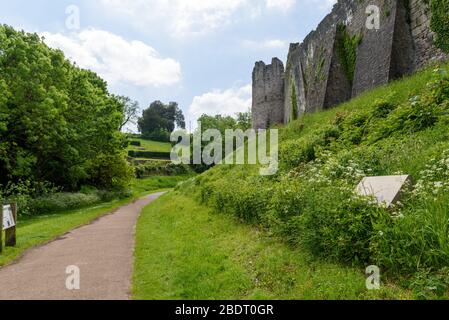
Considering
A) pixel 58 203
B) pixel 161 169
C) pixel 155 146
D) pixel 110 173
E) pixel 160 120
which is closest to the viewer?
pixel 58 203

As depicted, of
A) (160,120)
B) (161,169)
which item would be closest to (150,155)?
(161,169)

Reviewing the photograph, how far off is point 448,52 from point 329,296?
11.5 meters

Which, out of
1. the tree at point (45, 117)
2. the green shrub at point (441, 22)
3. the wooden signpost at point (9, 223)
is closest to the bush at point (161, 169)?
the tree at point (45, 117)

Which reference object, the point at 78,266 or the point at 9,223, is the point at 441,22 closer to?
the point at 78,266

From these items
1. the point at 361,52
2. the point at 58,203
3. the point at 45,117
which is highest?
the point at 361,52

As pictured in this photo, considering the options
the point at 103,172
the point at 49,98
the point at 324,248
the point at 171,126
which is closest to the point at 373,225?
the point at 324,248

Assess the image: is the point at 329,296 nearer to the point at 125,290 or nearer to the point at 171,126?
the point at 125,290

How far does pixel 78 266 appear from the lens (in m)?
7.58

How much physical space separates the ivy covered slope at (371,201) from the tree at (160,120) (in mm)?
82838

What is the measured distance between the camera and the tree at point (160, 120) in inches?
3728

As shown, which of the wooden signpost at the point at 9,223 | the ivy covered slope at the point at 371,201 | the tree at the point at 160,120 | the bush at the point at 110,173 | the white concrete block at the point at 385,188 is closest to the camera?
the ivy covered slope at the point at 371,201

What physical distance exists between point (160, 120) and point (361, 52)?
85058mm
